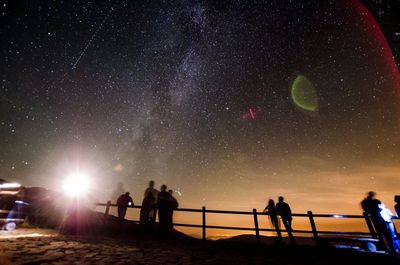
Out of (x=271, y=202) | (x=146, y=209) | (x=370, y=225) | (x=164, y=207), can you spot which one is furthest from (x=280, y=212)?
(x=146, y=209)

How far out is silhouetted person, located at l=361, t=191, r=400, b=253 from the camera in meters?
6.77

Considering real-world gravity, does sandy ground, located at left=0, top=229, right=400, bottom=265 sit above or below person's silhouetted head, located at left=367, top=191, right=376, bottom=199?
below

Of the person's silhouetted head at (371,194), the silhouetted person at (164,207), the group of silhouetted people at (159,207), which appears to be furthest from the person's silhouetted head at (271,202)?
the silhouetted person at (164,207)

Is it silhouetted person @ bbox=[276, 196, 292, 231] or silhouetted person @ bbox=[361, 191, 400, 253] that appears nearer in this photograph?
silhouetted person @ bbox=[361, 191, 400, 253]

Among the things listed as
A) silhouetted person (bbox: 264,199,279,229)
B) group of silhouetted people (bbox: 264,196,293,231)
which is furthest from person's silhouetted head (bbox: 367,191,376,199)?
silhouetted person (bbox: 264,199,279,229)

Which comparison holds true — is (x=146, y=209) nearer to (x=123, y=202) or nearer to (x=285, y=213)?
(x=123, y=202)

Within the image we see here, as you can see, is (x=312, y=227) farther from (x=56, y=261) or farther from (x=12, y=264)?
(x=12, y=264)

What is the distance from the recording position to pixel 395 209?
725 centimetres

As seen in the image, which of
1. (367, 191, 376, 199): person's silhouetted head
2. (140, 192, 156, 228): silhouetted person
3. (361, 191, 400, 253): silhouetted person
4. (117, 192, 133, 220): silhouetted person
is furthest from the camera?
(117, 192, 133, 220): silhouetted person

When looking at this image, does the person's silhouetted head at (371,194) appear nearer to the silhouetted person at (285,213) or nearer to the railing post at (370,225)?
the railing post at (370,225)

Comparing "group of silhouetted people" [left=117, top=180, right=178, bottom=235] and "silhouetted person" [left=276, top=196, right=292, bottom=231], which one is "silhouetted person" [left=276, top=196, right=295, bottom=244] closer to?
"silhouetted person" [left=276, top=196, right=292, bottom=231]

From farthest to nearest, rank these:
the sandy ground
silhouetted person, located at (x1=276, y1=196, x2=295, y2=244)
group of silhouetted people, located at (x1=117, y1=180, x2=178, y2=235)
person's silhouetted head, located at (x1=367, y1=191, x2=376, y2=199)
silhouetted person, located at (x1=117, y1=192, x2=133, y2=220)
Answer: silhouetted person, located at (x1=117, y1=192, x2=133, y2=220)
silhouetted person, located at (x1=276, y1=196, x2=295, y2=244)
group of silhouetted people, located at (x1=117, y1=180, x2=178, y2=235)
person's silhouetted head, located at (x1=367, y1=191, x2=376, y2=199)
the sandy ground

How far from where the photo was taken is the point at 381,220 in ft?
23.0

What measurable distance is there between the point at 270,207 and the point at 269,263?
217 inches
